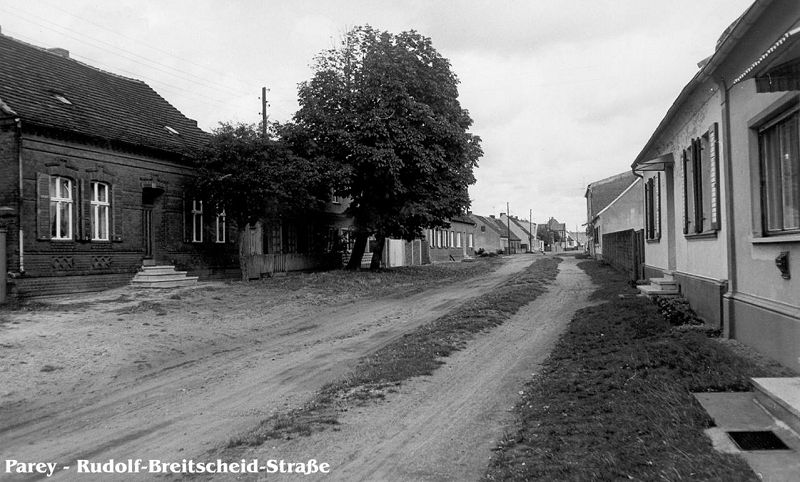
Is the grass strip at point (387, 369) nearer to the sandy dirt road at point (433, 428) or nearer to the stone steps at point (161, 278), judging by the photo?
the sandy dirt road at point (433, 428)

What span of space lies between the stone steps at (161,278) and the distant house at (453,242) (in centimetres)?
2636

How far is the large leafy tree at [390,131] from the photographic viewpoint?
77.9 feet

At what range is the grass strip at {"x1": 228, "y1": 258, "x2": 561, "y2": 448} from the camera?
5.82 m

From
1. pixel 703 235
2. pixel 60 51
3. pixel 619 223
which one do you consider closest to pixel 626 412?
pixel 703 235

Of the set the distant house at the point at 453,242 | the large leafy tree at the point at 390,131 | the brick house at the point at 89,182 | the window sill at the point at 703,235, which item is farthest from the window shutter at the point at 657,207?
the distant house at the point at 453,242

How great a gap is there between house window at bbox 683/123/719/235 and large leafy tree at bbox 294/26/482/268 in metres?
13.1

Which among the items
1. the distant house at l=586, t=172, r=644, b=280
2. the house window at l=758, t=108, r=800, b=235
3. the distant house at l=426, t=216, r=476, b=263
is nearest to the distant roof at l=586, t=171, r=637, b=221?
the distant house at l=586, t=172, r=644, b=280

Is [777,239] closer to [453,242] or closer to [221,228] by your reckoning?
[221,228]

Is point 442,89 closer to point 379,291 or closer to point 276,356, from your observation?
point 379,291

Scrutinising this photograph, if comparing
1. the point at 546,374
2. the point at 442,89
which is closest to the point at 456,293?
the point at 442,89

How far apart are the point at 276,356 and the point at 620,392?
5808 millimetres

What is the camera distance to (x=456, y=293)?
20188 mm

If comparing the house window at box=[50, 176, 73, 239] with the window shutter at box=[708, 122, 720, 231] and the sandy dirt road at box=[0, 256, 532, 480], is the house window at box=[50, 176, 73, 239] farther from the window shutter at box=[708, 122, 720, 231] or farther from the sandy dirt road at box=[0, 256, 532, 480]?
the window shutter at box=[708, 122, 720, 231]

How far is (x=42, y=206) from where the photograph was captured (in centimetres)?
1673
